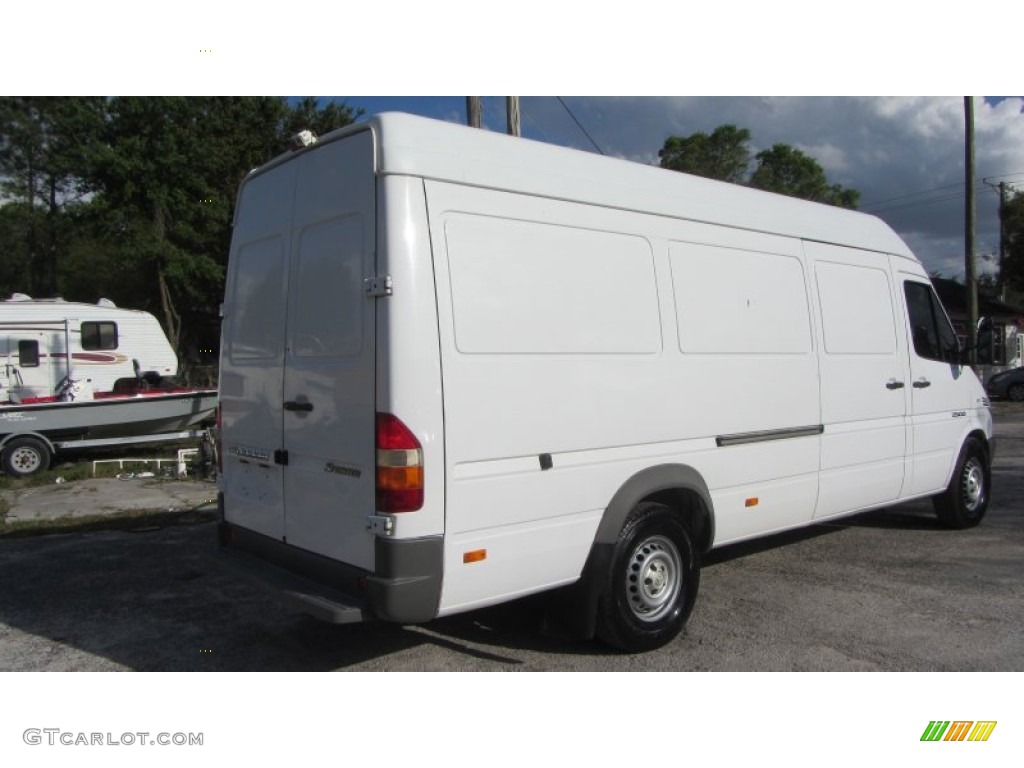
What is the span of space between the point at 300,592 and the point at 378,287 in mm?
1584

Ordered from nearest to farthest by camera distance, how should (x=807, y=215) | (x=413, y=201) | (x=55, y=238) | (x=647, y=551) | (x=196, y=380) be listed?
(x=413, y=201)
(x=647, y=551)
(x=807, y=215)
(x=196, y=380)
(x=55, y=238)

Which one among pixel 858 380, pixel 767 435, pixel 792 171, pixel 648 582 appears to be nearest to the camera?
pixel 648 582

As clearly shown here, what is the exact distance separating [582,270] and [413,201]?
106 cm

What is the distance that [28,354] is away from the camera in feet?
50.0

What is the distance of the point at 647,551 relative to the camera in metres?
4.52

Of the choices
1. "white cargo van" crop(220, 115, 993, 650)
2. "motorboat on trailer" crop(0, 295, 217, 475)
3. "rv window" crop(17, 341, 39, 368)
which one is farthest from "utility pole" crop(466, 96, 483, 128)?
"rv window" crop(17, 341, 39, 368)

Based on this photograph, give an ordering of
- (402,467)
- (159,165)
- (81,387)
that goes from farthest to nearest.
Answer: (159,165) → (81,387) → (402,467)

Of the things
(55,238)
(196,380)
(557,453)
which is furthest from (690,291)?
(55,238)

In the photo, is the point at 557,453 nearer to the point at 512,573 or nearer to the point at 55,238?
the point at 512,573

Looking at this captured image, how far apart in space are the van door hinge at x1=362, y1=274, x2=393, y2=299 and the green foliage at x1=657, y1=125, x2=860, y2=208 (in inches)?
1007

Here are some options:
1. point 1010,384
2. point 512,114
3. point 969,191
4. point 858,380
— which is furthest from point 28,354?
point 1010,384

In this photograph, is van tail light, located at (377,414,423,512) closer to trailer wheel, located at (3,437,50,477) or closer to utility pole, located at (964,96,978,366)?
trailer wheel, located at (3,437,50,477)

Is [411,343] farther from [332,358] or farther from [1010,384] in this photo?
[1010,384]

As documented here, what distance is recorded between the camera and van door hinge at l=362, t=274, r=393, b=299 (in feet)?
11.5
